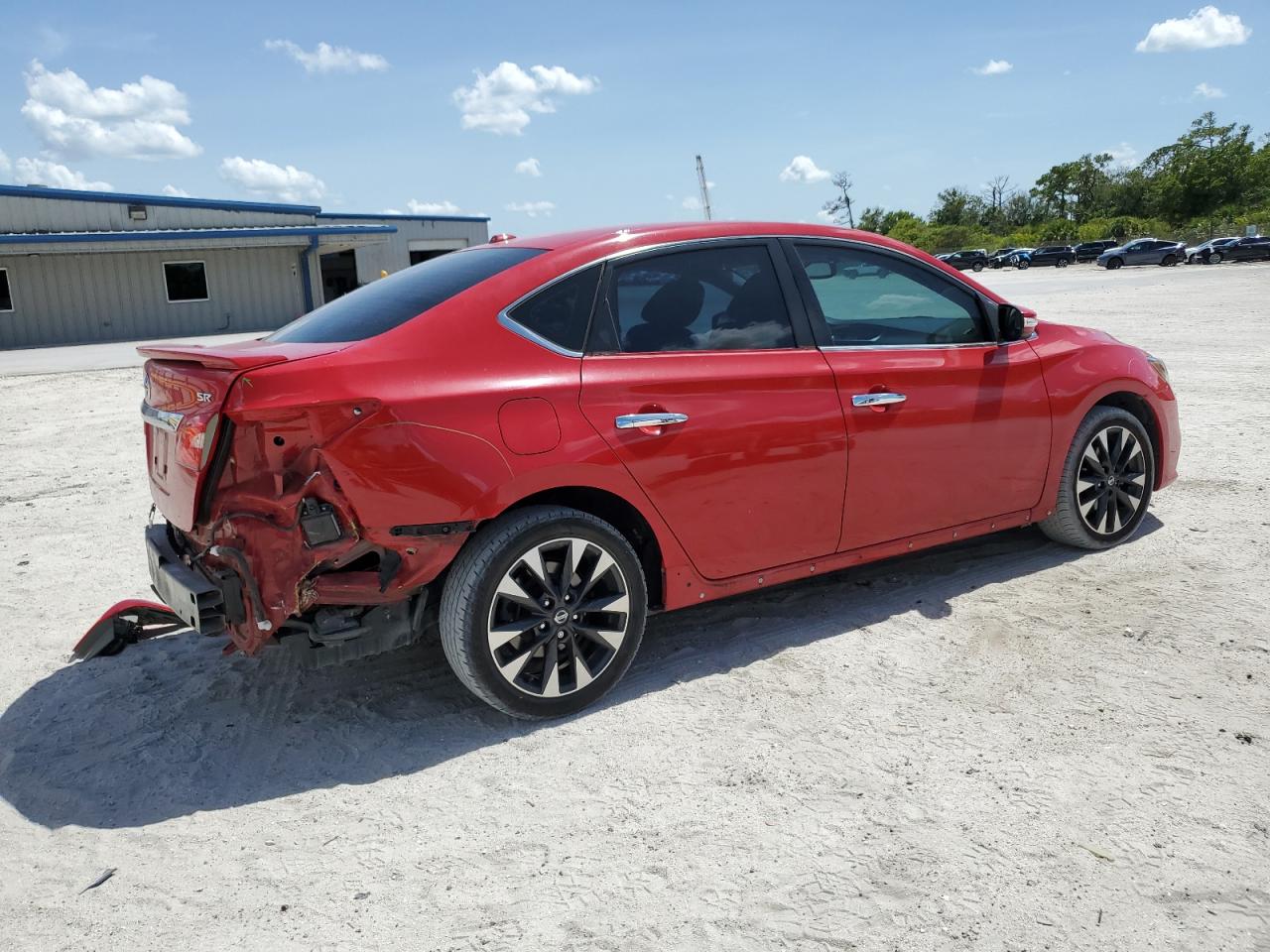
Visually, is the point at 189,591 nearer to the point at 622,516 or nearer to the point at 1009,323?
the point at 622,516

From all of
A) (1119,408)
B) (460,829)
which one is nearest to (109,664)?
(460,829)

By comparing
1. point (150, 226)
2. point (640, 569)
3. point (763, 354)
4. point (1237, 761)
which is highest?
point (150, 226)

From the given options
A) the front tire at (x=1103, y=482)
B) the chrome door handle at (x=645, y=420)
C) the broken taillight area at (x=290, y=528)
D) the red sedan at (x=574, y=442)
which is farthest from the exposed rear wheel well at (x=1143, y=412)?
the broken taillight area at (x=290, y=528)

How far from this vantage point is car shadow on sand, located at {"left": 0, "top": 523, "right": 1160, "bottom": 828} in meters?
3.29

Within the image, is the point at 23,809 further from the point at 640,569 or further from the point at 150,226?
the point at 150,226

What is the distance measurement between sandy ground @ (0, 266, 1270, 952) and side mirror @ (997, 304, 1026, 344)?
1177 mm

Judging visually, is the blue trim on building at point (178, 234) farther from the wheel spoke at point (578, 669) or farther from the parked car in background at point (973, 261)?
the parked car in background at point (973, 261)

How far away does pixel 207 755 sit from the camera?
11.4 ft

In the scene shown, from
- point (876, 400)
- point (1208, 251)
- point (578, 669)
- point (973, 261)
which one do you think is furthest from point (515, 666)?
point (973, 261)

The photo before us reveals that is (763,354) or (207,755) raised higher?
(763,354)

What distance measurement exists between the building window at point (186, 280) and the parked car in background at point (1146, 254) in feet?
139

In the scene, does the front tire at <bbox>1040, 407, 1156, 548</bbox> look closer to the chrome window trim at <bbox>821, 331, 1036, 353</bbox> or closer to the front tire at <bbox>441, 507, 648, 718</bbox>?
the chrome window trim at <bbox>821, 331, 1036, 353</bbox>

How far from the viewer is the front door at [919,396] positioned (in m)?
4.18

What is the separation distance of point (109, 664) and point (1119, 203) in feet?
299
